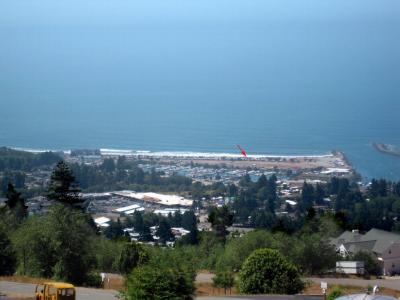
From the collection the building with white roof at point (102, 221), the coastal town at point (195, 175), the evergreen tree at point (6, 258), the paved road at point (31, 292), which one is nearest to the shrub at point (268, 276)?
the paved road at point (31, 292)

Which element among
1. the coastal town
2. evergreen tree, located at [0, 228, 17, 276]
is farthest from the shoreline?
evergreen tree, located at [0, 228, 17, 276]

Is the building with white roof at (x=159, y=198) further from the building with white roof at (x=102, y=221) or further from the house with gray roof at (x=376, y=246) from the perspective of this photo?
the house with gray roof at (x=376, y=246)

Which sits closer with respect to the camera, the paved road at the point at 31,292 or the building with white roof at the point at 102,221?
the paved road at the point at 31,292

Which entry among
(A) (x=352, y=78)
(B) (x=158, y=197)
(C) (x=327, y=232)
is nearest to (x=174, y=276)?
(C) (x=327, y=232)

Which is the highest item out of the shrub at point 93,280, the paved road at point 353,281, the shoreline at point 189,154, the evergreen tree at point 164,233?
the shoreline at point 189,154

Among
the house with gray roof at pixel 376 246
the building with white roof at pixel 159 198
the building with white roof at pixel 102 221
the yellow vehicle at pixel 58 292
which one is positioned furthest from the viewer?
the building with white roof at pixel 159 198

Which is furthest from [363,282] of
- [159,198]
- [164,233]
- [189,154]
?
[189,154]

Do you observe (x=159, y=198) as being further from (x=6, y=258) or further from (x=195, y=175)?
(x=6, y=258)
